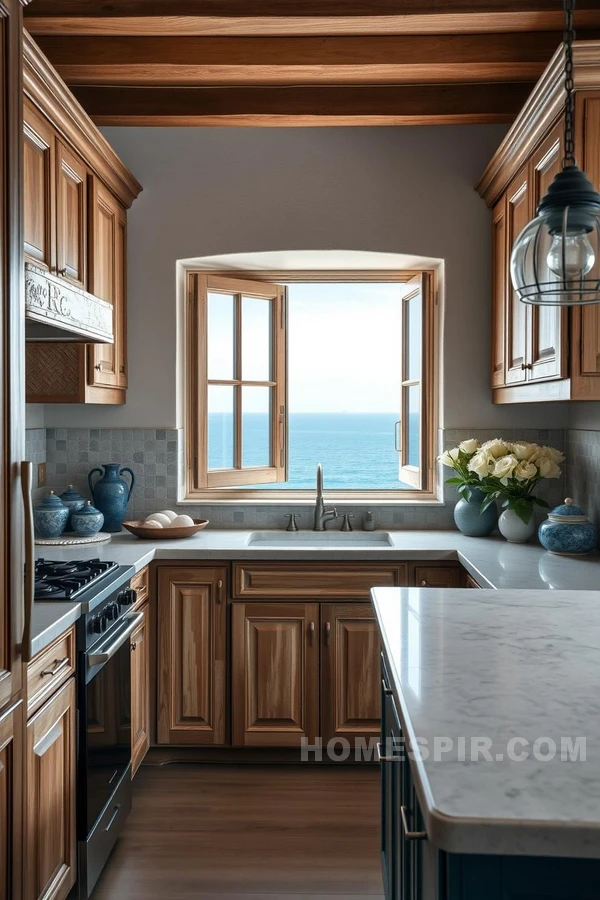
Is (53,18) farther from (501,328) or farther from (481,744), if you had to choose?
(481,744)

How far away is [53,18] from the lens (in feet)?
9.18

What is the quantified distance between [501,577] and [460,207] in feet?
6.47

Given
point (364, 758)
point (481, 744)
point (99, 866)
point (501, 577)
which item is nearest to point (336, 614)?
point (364, 758)

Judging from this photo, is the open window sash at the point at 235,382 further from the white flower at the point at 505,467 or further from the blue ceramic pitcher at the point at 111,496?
the white flower at the point at 505,467

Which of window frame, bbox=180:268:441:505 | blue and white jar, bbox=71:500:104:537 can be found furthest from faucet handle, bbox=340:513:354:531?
blue and white jar, bbox=71:500:104:537

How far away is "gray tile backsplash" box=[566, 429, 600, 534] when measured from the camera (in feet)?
10.7

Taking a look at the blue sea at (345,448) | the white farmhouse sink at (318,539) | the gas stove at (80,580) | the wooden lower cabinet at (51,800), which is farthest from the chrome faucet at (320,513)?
the blue sea at (345,448)

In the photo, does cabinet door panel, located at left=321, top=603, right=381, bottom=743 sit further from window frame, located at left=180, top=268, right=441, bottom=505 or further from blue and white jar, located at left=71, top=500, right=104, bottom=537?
blue and white jar, located at left=71, top=500, right=104, bottom=537

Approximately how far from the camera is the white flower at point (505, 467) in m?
Result: 3.28

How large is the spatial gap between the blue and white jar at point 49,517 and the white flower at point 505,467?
183 cm

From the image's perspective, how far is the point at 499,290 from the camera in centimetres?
356

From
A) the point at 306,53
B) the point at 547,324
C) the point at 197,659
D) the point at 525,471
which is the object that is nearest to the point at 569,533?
the point at 525,471

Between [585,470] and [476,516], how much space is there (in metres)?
0.51

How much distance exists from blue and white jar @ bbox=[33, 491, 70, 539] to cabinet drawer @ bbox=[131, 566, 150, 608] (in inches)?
17.2
